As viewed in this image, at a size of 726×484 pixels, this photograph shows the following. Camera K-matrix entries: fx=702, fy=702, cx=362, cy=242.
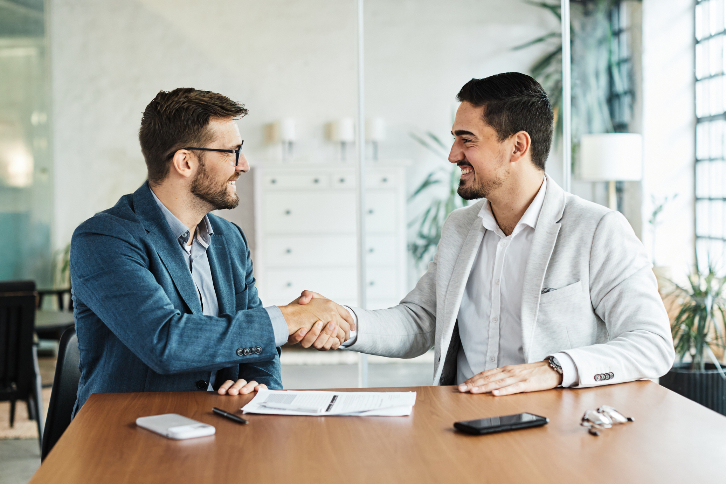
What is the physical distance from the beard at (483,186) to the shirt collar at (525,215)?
65mm

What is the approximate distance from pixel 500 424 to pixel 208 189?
45.1 inches

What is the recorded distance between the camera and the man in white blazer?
5.70 ft

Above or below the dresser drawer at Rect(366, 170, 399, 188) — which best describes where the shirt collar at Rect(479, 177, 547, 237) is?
below

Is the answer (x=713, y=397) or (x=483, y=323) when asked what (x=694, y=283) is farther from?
(x=483, y=323)

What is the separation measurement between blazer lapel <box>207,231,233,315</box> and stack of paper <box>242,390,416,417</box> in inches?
19.9

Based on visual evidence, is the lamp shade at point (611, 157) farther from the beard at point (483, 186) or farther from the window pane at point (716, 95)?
the beard at point (483, 186)

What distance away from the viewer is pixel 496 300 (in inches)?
77.7

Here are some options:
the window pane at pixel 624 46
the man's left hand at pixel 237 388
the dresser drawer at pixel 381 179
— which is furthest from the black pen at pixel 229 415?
the window pane at pixel 624 46

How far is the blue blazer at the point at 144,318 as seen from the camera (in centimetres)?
158

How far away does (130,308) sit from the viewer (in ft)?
5.25

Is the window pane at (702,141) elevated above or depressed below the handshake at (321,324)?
above

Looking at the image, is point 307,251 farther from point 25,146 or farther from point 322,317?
point 322,317

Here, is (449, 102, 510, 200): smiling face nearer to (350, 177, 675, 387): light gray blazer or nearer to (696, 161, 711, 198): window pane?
(350, 177, 675, 387): light gray blazer

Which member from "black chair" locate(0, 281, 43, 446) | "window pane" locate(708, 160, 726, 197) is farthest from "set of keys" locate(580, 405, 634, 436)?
"window pane" locate(708, 160, 726, 197)
